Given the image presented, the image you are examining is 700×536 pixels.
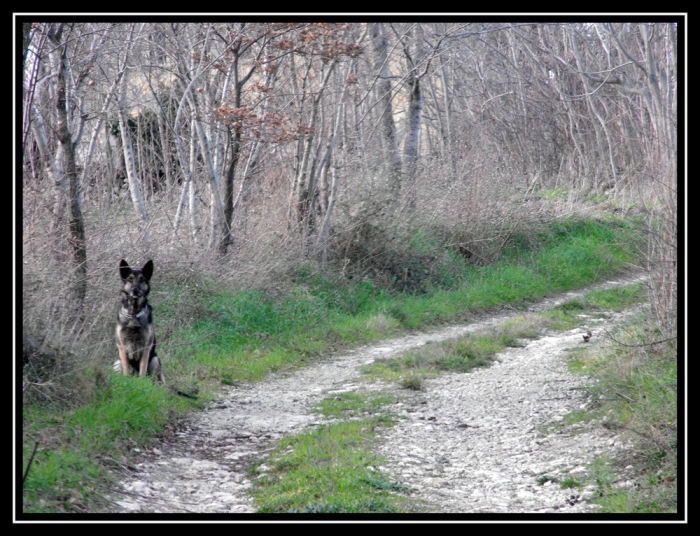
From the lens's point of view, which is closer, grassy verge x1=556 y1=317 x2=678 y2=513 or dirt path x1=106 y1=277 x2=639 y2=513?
grassy verge x1=556 y1=317 x2=678 y2=513

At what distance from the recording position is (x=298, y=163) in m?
14.1

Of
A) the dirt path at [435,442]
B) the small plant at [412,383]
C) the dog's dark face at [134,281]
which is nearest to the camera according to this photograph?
the dirt path at [435,442]

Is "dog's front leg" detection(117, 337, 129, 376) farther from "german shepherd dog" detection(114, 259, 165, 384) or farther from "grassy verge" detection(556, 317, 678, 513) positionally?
"grassy verge" detection(556, 317, 678, 513)

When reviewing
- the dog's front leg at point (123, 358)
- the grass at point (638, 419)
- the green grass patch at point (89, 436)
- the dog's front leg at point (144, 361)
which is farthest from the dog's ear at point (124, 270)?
the grass at point (638, 419)

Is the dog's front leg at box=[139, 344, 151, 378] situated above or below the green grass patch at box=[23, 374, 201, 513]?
above

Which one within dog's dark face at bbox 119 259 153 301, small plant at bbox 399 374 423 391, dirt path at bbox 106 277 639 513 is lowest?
dirt path at bbox 106 277 639 513

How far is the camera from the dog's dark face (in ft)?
24.6

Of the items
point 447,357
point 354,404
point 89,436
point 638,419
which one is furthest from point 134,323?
point 638,419

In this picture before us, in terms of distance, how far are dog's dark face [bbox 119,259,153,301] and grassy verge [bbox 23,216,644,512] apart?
3.05 ft

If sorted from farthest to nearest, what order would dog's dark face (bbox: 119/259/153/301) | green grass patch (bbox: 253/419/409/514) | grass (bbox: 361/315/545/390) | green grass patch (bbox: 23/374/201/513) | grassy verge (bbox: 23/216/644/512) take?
grass (bbox: 361/315/545/390), dog's dark face (bbox: 119/259/153/301), grassy verge (bbox: 23/216/644/512), green grass patch (bbox: 253/419/409/514), green grass patch (bbox: 23/374/201/513)

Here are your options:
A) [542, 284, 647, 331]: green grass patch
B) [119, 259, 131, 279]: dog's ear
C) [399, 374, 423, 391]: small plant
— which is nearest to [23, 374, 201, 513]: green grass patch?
[119, 259, 131, 279]: dog's ear

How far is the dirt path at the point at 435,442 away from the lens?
5.27 m

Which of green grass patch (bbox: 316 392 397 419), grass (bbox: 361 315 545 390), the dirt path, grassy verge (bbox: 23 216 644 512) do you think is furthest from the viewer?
grass (bbox: 361 315 545 390)

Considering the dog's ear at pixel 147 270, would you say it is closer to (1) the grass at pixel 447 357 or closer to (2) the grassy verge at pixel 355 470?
(2) the grassy verge at pixel 355 470
